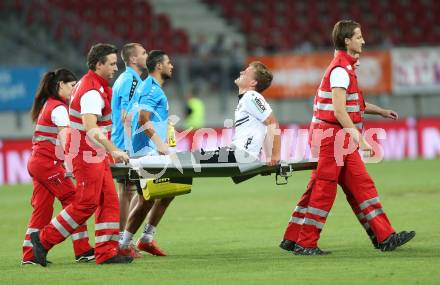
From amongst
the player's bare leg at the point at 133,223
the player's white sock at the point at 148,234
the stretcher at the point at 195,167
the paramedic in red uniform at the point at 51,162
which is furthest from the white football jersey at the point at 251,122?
the paramedic in red uniform at the point at 51,162

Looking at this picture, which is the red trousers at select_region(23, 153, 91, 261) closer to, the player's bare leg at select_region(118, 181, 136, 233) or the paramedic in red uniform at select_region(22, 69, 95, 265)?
the paramedic in red uniform at select_region(22, 69, 95, 265)

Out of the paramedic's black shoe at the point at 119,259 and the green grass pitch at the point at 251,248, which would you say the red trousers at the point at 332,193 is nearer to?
the green grass pitch at the point at 251,248

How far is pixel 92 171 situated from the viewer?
387 inches

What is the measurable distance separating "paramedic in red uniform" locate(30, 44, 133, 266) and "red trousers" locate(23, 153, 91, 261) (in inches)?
21.0

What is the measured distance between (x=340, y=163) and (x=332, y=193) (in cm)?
31

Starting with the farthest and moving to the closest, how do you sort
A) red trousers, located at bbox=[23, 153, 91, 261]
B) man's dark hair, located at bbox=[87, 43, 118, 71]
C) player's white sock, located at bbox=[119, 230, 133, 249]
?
player's white sock, located at bbox=[119, 230, 133, 249]
red trousers, located at bbox=[23, 153, 91, 261]
man's dark hair, located at bbox=[87, 43, 118, 71]

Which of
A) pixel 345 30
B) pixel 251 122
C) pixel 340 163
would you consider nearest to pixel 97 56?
pixel 251 122

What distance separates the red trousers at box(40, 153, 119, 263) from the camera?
980 centimetres

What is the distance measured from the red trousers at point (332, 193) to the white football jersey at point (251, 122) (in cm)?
69

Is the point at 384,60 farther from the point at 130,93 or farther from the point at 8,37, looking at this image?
the point at 130,93

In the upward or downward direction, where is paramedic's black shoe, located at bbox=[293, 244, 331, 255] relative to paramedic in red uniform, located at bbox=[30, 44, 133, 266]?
downward

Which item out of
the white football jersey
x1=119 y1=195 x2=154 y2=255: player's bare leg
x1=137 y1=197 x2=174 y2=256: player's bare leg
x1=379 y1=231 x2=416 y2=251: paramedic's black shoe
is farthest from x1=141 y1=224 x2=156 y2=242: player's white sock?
x1=379 y1=231 x2=416 y2=251: paramedic's black shoe

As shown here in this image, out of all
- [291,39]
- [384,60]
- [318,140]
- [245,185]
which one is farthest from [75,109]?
[291,39]

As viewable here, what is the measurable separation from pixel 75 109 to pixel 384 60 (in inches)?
700
